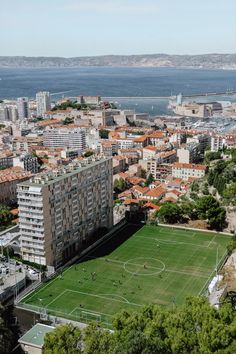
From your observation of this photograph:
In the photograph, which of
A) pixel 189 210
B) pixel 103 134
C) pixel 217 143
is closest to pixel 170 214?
pixel 189 210

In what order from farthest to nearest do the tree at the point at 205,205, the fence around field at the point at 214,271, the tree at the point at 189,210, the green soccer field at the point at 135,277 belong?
the tree at the point at 189,210, the tree at the point at 205,205, the fence around field at the point at 214,271, the green soccer field at the point at 135,277

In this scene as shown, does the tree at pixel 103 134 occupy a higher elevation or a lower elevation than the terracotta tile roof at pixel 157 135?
lower

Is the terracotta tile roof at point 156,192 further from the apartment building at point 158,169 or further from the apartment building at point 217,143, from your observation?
the apartment building at point 217,143

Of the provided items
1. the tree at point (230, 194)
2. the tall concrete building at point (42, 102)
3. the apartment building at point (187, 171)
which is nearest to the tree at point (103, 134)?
the apartment building at point (187, 171)

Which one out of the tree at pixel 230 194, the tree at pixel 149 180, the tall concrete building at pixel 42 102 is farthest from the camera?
the tall concrete building at pixel 42 102

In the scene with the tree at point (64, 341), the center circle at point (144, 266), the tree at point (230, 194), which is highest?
the tree at point (64, 341)

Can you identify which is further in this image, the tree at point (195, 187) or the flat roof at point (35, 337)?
the tree at point (195, 187)

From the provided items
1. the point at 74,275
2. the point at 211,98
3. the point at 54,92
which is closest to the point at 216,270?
the point at 74,275

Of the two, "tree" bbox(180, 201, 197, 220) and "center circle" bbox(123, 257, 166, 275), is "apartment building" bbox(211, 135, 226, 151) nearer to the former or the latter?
"tree" bbox(180, 201, 197, 220)
